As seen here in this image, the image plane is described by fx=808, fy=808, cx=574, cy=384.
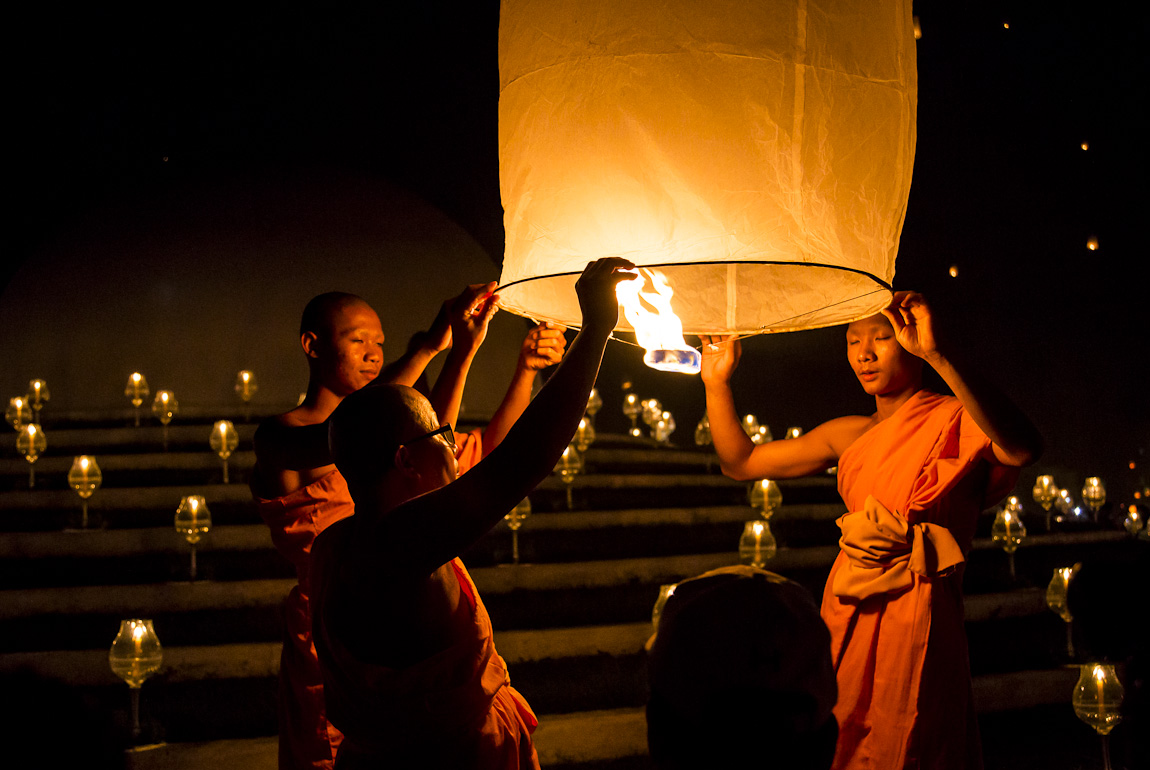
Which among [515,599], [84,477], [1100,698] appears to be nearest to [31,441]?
[84,477]

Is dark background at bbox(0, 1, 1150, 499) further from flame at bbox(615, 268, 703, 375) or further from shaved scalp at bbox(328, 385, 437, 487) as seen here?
shaved scalp at bbox(328, 385, 437, 487)

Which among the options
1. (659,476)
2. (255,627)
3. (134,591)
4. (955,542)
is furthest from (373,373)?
(659,476)

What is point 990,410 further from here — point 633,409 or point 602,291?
point 633,409

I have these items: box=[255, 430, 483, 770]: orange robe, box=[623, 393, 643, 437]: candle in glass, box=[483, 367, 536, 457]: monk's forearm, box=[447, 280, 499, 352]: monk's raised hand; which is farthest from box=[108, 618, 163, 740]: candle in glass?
box=[623, 393, 643, 437]: candle in glass

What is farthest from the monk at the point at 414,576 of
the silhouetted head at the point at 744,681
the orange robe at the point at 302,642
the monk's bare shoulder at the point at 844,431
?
the monk's bare shoulder at the point at 844,431

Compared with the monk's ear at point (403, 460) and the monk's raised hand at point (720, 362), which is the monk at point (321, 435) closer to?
the monk's raised hand at point (720, 362)

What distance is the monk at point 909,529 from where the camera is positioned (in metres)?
2.04

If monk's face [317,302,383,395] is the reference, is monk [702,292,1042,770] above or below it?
below

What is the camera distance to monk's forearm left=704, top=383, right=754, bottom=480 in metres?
2.29

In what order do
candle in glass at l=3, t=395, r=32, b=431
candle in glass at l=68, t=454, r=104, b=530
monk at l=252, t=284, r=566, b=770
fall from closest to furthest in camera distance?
monk at l=252, t=284, r=566, b=770
candle in glass at l=68, t=454, r=104, b=530
candle in glass at l=3, t=395, r=32, b=431

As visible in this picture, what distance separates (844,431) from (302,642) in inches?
67.5

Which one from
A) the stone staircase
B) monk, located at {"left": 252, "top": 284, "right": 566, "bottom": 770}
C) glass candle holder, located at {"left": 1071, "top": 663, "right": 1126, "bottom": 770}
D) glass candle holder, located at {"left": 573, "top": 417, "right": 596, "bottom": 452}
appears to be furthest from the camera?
glass candle holder, located at {"left": 573, "top": 417, "right": 596, "bottom": 452}

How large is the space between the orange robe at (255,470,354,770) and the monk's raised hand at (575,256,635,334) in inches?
47.4

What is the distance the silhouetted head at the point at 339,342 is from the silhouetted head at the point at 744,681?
5.26 feet
